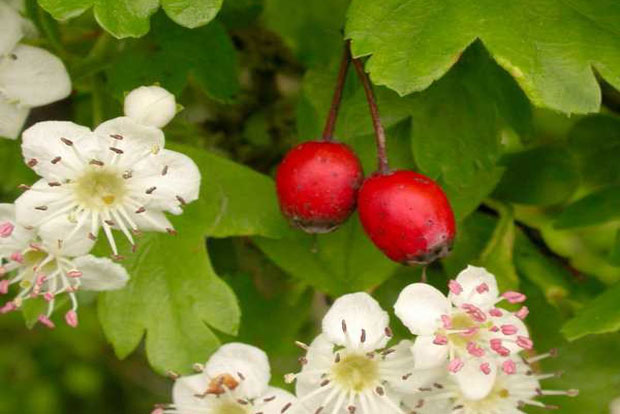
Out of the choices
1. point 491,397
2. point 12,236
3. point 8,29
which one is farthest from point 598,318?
point 8,29

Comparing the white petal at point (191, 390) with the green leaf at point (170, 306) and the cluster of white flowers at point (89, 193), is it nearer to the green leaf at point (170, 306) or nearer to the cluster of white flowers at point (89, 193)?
the green leaf at point (170, 306)

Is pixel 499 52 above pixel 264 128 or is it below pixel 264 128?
above

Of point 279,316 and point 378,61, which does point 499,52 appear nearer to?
point 378,61

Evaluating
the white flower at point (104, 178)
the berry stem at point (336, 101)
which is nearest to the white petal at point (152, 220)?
the white flower at point (104, 178)

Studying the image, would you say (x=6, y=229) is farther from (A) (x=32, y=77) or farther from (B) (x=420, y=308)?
(B) (x=420, y=308)

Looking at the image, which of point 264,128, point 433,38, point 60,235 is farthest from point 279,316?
point 433,38

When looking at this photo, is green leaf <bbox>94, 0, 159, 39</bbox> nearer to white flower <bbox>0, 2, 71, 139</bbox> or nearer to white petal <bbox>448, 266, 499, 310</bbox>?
white flower <bbox>0, 2, 71, 139</bbox>
